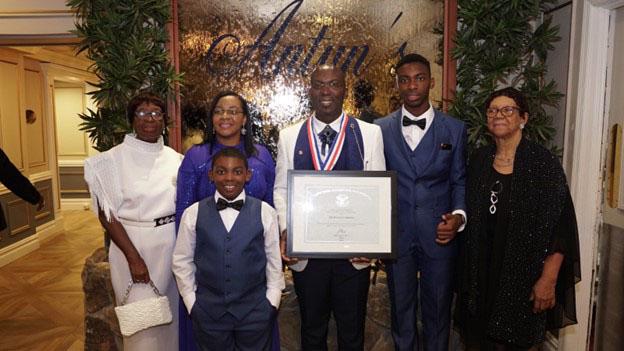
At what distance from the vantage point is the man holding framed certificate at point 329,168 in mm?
2611

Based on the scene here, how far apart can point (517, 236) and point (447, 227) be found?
352 mm

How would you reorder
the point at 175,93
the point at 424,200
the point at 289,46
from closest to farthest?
1. the point at 424,200
2. the point at 175,93
3. the point at 289,46

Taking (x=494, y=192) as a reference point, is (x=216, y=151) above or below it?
above

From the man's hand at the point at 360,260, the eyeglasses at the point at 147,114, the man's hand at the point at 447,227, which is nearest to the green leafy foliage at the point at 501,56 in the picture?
the man's hand at the point at 447,227

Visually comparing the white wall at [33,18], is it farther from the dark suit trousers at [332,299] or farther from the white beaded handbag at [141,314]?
the dark suit trousers at [332,299]

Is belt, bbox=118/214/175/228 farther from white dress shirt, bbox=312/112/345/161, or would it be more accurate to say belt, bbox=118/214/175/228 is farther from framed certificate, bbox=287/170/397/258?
white dress shirt, bbox=312/112/345/161

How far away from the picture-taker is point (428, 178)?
8.66 ft

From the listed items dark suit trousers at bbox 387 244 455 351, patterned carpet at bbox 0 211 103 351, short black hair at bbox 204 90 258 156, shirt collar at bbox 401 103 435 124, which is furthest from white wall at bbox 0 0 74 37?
dark suit trousers at bbox 387 244 455 351

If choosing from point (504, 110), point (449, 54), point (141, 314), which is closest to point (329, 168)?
point (504, 110)

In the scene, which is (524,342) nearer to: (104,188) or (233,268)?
(233,268)

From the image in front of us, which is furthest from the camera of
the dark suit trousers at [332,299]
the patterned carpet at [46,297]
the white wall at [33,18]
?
the white wall at [33,18]

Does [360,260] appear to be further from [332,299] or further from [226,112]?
[226,112]

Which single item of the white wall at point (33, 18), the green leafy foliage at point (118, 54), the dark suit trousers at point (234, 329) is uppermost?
the white wall at point (33, 18)

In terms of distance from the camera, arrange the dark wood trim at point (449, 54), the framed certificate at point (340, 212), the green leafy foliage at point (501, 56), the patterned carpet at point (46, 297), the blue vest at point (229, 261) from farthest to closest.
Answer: the patterned carpet at point (46, 297) < the dark wood trim at point (449, 54) < the green leafy foliage at point (501, 56) < the framed certificate at point (340, 212) < the blue vest at point (229, 261)
